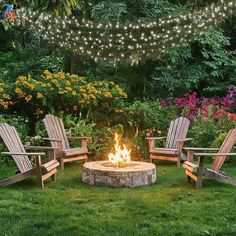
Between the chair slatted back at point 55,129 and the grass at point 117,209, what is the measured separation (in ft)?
4.63

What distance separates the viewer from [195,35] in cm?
1246

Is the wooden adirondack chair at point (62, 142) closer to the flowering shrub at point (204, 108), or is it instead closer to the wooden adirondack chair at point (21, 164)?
the wooden adirondack chair at point (21, 164)

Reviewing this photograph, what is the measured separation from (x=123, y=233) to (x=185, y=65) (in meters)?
10.0

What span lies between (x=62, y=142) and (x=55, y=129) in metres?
0.27

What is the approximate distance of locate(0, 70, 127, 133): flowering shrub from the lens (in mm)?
8547

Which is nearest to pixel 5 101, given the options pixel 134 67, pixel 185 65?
pixel 134 67

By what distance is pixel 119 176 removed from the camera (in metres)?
6.26

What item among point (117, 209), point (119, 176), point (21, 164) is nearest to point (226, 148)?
point (119, 176)

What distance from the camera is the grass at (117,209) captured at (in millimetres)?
4200

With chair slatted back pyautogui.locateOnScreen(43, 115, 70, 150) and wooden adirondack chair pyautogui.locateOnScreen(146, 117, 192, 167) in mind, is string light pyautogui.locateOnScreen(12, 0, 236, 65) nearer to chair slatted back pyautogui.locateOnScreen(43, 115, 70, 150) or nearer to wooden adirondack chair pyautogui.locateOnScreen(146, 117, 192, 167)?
wooden adirondack chair pyautogui.locateOnScreen(146, 117, 192, 167)

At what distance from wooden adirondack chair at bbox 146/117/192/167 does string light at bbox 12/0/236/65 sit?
408 cm

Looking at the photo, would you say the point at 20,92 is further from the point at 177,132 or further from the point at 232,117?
the point at 232,117

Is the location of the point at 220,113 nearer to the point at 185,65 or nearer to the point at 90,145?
the point at 90,145

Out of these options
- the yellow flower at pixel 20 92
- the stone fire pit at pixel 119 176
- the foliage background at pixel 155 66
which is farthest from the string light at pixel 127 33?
the stone fire pit at pixel 119 176
